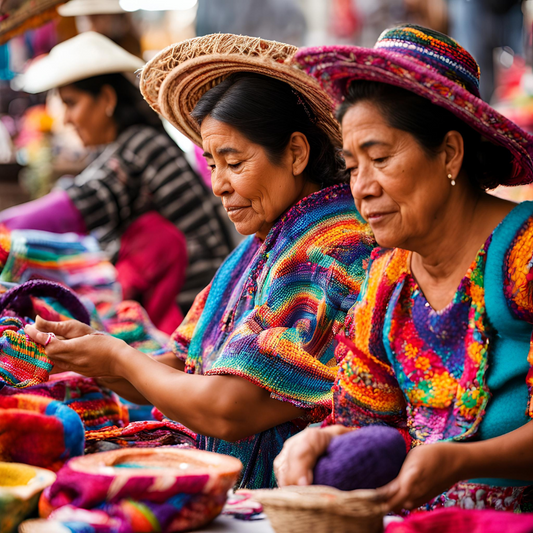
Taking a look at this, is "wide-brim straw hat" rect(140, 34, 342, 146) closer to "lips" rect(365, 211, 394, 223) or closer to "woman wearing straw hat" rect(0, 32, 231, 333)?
"lips" rect(365, 211, 394, 223)

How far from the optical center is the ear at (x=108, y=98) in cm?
427

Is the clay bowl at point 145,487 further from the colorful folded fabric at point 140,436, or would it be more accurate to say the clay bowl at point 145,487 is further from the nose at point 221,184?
the nose at point 221,184

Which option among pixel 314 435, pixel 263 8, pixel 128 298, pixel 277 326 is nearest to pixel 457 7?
pixel 263 8

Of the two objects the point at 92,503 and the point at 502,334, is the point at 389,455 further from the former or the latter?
the point at 92,503

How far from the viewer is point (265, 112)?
200 cm

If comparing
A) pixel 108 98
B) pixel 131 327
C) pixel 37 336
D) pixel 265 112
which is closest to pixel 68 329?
pixel 37 336

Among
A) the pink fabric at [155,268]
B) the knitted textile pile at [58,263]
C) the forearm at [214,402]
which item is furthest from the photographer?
the pink fabric at [155,268]

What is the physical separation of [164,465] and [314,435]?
0.35 meters

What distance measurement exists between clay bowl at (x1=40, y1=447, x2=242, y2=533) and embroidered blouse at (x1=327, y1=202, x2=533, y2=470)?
0.45 meters

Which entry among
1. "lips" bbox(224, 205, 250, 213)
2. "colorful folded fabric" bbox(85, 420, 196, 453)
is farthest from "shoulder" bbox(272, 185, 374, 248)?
"colorful folded fabric" bbox(85, 420, 196, 453)

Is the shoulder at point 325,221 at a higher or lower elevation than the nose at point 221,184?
lower

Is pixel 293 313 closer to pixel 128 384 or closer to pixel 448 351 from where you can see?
pixel 448 351

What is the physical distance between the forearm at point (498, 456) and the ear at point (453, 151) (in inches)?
21.5

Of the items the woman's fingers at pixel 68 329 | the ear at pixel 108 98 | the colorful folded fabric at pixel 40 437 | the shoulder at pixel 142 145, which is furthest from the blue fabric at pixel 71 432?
the ear at pixel 108 98
